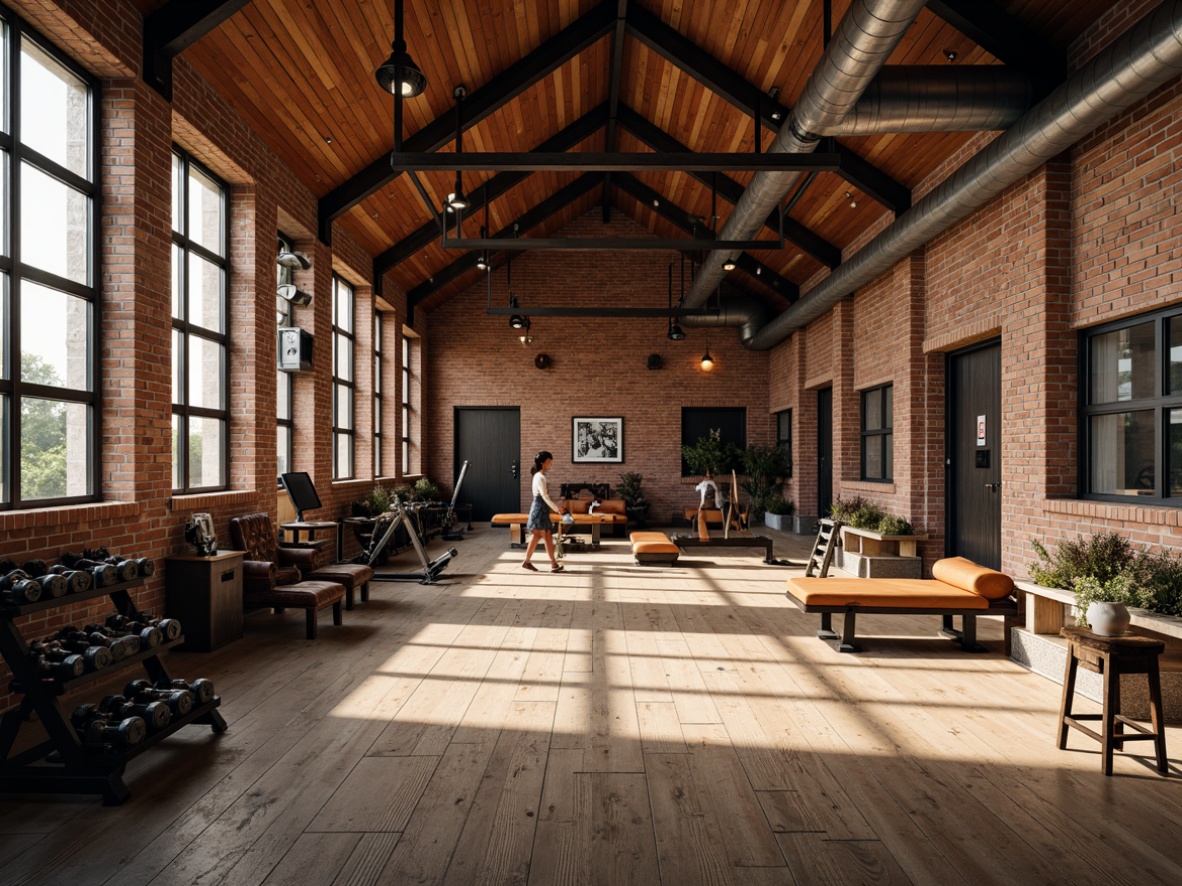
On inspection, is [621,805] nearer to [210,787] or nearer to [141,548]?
[210,787]

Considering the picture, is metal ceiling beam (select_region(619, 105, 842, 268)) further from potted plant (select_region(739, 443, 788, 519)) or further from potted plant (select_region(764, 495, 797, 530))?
potted plant (select_region(764, 495, 797, 530))

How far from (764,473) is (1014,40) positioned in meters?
8.49

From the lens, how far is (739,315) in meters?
13.0

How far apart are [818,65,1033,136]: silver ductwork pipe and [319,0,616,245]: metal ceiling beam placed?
11.3ft

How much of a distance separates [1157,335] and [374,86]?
662 centimetres

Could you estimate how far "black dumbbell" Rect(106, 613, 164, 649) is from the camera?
127 inches

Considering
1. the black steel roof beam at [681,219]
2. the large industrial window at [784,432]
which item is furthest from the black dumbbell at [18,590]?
the large industrial window at [784,432]

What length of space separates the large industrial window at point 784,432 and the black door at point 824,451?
0.79 metres

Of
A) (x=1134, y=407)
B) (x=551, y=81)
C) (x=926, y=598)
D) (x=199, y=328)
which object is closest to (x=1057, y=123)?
(x=1134, y=407)

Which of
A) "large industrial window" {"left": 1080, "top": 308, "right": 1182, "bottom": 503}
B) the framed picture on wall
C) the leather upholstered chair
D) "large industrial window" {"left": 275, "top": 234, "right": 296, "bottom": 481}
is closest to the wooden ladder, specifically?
"large industrial window" {"left": 1080, "top": 308, "right": 1182, "bottom": 503}

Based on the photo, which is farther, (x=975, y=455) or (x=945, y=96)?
(x=975, y=455)

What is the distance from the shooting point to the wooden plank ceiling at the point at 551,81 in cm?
559

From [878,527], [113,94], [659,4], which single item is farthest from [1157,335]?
[113,94]

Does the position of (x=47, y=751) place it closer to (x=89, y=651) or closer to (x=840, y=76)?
(x=89, y=651)
